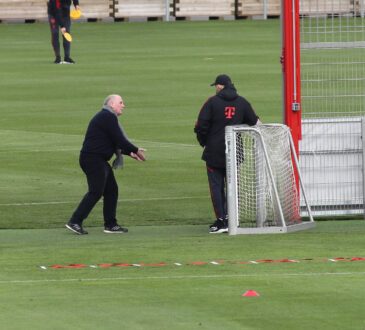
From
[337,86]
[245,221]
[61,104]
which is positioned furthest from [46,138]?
[245,221]

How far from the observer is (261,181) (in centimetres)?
1922

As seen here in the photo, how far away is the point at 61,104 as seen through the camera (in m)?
35.4

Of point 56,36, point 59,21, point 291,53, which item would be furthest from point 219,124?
point 59,21

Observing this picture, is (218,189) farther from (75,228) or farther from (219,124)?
(75,228)

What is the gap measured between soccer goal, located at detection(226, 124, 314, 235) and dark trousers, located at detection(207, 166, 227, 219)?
29 centimetres

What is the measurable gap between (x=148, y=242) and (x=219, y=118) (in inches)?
73.2

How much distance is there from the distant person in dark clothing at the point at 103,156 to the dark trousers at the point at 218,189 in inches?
37.4

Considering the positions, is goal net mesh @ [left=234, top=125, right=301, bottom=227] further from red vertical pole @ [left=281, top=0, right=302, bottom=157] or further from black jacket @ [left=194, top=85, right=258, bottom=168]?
red vertical pole @ [left=281, top=0, right=302, bottom=157]

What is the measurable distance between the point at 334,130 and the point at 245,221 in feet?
7.09

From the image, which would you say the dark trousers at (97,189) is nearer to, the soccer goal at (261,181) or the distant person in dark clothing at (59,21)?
the soccer goal at (261,181)

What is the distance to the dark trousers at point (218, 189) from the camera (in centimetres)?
1917

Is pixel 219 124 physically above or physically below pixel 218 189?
above

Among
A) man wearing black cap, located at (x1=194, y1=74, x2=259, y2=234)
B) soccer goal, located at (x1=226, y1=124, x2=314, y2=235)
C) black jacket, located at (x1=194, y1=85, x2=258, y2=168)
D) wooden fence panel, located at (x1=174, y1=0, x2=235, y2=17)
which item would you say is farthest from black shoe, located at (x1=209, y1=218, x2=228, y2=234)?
wooden fence panel, located at (x1=174, y1=0, x2=235, y2=17)

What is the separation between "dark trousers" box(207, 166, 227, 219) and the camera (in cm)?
1917
